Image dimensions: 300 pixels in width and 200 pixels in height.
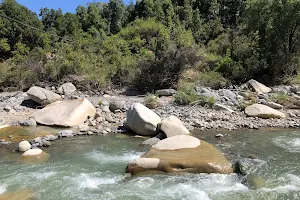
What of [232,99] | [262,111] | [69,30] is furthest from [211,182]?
[69,30]

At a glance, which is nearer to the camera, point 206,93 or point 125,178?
point 125,178

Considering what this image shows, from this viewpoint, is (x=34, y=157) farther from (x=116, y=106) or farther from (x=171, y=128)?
(x=116, y=106)

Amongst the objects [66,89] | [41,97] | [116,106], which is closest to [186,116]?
[116,106]

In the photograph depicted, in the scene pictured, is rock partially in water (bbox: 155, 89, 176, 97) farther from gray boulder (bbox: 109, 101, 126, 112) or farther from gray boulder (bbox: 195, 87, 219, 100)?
gray boulder (bbox: 109, 101, 126, 112)

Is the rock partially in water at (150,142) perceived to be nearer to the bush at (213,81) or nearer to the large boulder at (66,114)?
the large boulder at (66,114)

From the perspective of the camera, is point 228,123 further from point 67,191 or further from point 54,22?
point 54,22

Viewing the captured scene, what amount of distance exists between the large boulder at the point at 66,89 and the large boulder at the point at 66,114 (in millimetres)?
3699

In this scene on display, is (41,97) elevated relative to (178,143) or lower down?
elevated

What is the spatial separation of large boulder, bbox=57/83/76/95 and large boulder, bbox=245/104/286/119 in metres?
8.81

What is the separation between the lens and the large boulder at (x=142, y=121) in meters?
10.3

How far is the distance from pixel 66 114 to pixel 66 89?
4.67m

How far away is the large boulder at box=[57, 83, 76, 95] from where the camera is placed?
1616 centimetres

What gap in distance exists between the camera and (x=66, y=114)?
11906 mm

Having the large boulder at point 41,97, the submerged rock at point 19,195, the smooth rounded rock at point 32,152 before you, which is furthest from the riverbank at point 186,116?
the submerged rock at point 19,195
